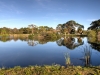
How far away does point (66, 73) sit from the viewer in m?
4.31

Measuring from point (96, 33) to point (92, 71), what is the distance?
28.8 m

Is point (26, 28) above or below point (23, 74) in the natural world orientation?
above

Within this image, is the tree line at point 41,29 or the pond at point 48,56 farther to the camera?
the tree line at point 41,29

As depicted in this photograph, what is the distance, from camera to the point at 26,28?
50312mm

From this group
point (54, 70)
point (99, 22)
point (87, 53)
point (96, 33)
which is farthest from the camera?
point (99, 22)

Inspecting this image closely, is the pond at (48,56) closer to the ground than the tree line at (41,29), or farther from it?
closer to the ground

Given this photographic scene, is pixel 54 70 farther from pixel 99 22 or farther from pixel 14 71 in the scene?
pixel 99 22

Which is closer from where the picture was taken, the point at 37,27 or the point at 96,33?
the point at 96,33

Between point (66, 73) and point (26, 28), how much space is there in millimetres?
47420

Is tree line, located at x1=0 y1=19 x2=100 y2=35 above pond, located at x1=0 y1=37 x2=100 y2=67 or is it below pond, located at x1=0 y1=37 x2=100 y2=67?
above

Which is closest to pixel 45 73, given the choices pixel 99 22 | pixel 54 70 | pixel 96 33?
pixel 54 70

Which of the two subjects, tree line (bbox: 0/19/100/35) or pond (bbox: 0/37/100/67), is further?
tree line (bbox: 0/19/100/35)

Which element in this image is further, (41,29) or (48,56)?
(41,29)

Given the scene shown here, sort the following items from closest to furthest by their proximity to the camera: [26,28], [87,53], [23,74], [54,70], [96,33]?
[23,74] → [54,70] → [87,53] → [96,33] → [26,28]
